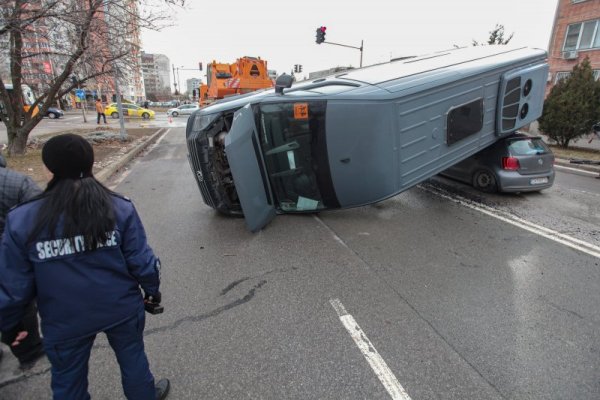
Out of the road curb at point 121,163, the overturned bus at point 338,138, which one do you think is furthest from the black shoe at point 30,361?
the road curb at point 121,163

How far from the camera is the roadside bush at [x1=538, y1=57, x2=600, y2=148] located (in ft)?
42.3

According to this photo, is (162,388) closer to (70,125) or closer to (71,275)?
(71,275)

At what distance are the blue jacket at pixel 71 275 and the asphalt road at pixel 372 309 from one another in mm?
880

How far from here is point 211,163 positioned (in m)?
5.07

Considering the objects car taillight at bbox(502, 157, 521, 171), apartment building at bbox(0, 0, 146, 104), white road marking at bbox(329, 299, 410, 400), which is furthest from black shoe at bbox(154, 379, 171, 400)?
apartment building at bbox(0, 0, 146, 104)

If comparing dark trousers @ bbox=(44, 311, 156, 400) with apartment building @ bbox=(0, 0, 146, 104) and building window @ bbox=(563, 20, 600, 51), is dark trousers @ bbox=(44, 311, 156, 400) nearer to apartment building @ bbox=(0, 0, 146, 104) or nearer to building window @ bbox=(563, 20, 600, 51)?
apartment building @ bbox=(0, 0, 146, 104)

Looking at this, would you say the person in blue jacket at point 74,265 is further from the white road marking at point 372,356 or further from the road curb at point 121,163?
the road curb at point 121,163

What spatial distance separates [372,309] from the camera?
124 inches

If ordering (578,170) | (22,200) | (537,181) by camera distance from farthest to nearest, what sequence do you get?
(578,170), (537,181), (22,200)

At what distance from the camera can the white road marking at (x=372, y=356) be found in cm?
225

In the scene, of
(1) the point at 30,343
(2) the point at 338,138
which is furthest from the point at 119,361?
(2) the point at 338,138

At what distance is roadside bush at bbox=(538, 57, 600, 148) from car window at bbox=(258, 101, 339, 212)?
13388mm

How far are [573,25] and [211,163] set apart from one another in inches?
1133

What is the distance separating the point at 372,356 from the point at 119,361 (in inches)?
68.4
